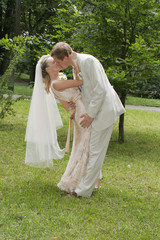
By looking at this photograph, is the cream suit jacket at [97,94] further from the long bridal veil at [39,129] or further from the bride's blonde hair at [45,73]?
the long bridal veil at [39,129]

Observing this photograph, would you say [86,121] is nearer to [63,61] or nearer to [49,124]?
[49,124]

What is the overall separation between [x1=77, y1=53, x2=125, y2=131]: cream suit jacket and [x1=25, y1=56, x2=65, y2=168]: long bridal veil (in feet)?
1.90

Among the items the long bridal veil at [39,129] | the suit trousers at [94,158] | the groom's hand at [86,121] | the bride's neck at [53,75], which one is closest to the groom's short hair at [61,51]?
the bride's neck at [53,75]

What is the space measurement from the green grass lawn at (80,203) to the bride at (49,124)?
422mm

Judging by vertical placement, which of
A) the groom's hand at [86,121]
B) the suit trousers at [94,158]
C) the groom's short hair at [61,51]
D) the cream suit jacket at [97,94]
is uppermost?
the groom's short hair at [61,51]

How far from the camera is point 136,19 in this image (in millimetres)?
7887

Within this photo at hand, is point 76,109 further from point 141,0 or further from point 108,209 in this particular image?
point 141,0

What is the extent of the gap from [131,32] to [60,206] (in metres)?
5.36

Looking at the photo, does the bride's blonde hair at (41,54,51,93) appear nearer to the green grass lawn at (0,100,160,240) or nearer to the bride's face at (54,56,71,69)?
the bride's face at (54,56,71,69)

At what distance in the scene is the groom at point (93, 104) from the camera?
426 cm

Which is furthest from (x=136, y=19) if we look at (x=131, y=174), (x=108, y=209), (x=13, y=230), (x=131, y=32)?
(x=13, y=230)

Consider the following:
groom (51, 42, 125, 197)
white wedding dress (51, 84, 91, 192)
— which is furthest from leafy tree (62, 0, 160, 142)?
groom (51, 42, 125, 197)

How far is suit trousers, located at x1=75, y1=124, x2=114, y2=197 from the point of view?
14.8 ft

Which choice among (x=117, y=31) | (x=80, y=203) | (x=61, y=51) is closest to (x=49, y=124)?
(x=61, y=51)
